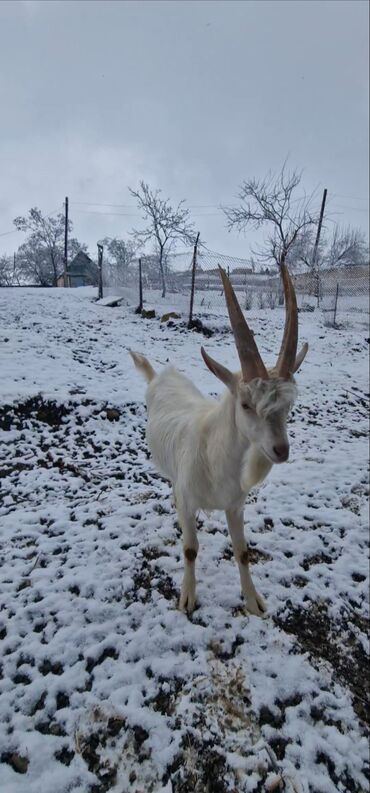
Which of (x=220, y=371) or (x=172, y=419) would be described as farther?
(x=172, y=419)


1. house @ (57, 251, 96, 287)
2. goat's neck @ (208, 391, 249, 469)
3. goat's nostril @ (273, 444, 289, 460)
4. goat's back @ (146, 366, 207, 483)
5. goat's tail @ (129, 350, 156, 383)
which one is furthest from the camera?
house @ (57, 251, 96, 287)

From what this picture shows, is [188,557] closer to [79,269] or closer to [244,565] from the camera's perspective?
[244,565]

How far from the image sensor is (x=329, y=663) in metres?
2.43

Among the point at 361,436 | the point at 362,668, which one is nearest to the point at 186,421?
the point at 362,668

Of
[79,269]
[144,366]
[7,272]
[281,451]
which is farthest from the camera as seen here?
[7,272]

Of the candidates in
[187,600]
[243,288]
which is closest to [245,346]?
[187,600]

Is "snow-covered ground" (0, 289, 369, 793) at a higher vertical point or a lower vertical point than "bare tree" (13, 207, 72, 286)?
lower

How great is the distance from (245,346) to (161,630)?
2019mm

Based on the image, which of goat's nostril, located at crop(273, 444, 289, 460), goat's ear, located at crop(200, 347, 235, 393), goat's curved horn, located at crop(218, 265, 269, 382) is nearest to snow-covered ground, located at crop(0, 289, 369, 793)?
goat's nostril, located at crop(273, 444, 289, 460)

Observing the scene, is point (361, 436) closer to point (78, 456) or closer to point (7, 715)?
point (78, 456)

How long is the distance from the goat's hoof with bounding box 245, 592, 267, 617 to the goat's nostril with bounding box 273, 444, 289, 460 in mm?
1566

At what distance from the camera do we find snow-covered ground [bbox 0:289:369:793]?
188cm

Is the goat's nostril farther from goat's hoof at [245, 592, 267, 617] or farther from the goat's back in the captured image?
goat's hoof at [245, 592, 267, 617]

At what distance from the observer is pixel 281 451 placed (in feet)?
5.70
